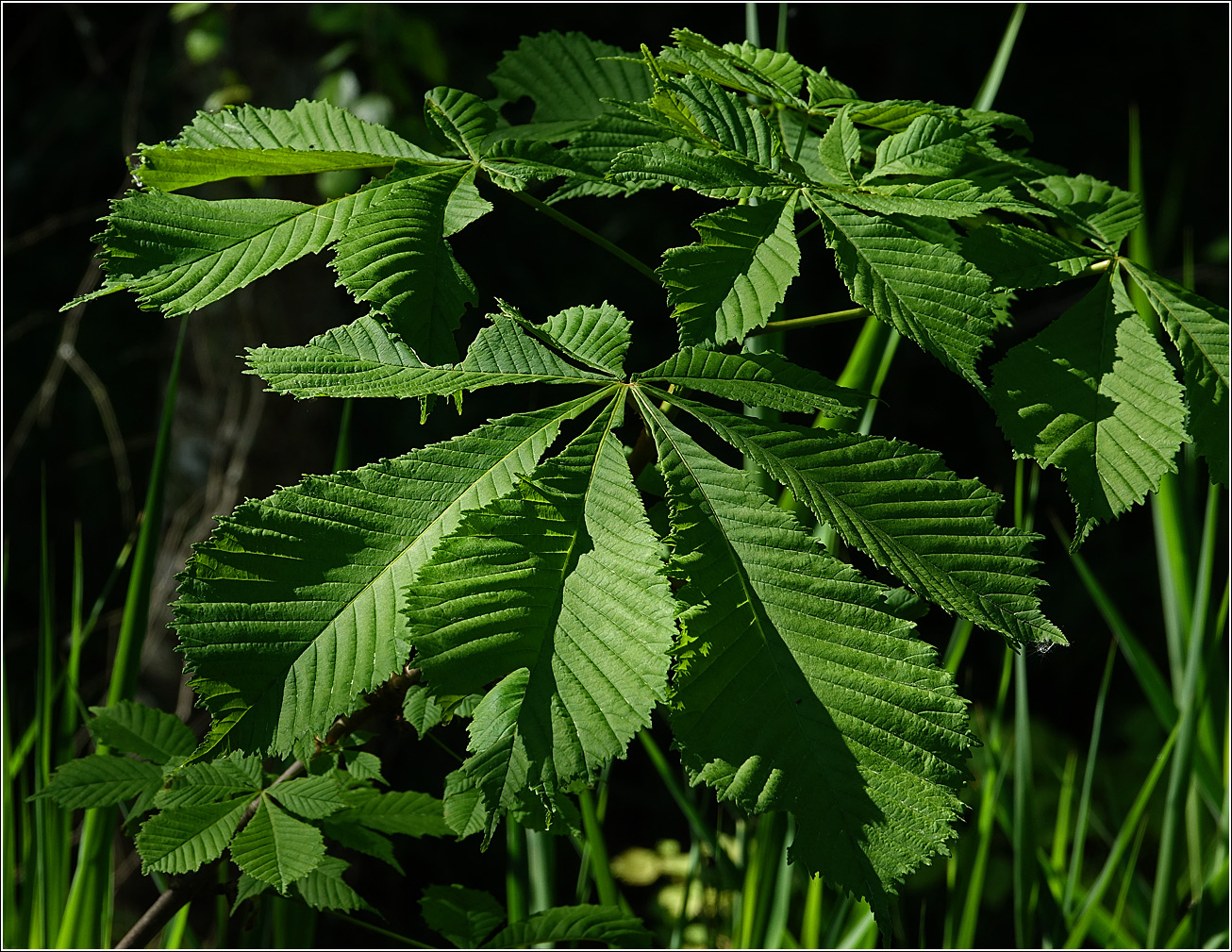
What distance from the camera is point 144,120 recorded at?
2.03 meters

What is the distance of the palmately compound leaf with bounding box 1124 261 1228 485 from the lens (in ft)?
1.66

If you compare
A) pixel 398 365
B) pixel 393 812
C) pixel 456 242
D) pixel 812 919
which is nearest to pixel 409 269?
pixel 398 365

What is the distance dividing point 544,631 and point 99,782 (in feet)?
1.34

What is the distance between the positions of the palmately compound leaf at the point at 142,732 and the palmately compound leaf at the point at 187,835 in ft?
0.25

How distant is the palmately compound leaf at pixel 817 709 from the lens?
14.8 inches

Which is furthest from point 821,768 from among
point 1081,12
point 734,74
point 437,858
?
point 1081,12

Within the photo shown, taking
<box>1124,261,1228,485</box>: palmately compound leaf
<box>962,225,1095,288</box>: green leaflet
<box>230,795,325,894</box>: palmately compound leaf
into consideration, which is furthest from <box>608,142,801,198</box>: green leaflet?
<box>230,795,325,894</box>: palmately compound leaf

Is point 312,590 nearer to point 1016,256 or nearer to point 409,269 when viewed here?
point 409,269

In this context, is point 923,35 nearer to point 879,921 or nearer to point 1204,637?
point 1204,637

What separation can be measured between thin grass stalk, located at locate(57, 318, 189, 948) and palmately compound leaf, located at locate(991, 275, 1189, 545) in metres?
0.60

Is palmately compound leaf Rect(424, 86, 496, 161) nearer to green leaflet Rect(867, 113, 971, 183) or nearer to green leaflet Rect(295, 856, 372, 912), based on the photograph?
green leaflet Rect(867, 113, 971, 183)

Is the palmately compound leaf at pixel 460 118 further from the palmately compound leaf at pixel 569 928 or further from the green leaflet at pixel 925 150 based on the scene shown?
the palmately compound leaf at pixel 569 928

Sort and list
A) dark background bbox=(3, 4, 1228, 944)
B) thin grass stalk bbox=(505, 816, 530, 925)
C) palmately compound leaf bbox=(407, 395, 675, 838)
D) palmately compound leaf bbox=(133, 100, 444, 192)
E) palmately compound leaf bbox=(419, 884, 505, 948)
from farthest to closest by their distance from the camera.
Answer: dark background bbox=(3, 4, 1228, 944) < thin grass stalk bbox=(505, 816, 530, 925) < palmately compound leaf bbox=(419, 884, 505, 948) < palmately compound leaf bbox=(133, 100, 444, 192) < palmately compound leaf bbox=(407, 395, 675, 838)

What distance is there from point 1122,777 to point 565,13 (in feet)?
6.07
